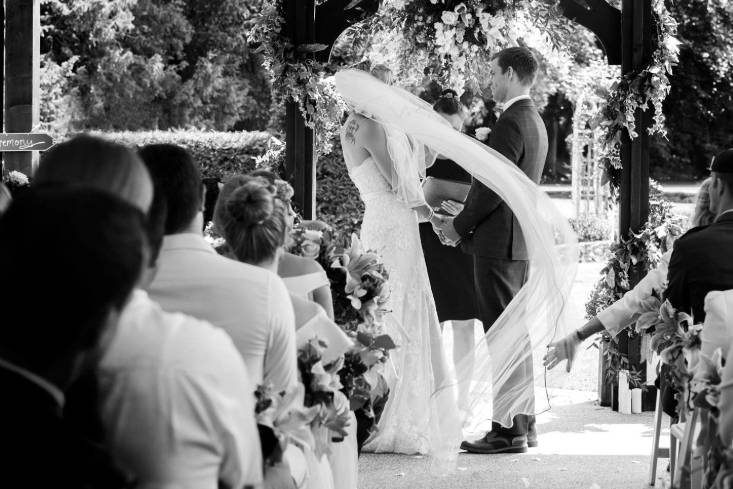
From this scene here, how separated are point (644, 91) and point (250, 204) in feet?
14.5

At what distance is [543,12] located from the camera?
688 centimetres

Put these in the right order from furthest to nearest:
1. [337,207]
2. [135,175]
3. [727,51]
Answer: [727,51], [337,207], [135,175]

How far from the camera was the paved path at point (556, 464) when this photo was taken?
547 centimetres

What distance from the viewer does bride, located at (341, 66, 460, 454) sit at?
242 inches

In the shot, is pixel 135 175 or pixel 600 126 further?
pixel 600 126

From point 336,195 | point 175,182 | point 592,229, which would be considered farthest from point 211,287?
point 592,229

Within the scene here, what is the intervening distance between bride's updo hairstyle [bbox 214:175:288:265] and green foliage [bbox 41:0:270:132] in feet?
65.0

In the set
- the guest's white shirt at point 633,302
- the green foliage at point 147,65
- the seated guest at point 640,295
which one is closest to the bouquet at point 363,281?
the seated guest at point 640,295

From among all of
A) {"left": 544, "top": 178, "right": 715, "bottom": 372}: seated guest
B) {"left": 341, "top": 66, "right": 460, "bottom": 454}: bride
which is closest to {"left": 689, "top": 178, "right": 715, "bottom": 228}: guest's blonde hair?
{"left": 544, "top": 178, "right": 715, "bottom": 372}: seated guest

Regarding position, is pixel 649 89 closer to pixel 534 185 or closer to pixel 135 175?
pixel 534 185

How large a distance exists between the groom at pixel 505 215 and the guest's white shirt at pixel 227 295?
12.1 feet

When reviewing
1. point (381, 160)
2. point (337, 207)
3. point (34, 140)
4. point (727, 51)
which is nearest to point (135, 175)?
point (381, 160)

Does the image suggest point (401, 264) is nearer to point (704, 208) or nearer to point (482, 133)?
point (482, 133)

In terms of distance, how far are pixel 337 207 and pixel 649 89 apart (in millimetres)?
5780
